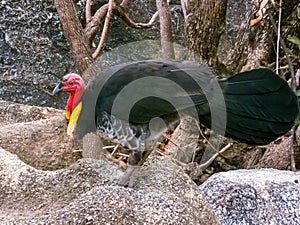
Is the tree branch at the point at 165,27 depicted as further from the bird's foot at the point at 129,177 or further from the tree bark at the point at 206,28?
the bird's foot at the point at 129,177

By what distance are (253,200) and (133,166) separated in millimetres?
480

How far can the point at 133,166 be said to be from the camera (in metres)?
2.33

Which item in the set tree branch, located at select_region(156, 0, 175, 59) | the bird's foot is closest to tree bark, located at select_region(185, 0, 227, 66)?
tree branch, located at select_region(156, 0, 175, 59)

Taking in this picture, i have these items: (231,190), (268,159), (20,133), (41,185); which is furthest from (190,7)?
(41,185)

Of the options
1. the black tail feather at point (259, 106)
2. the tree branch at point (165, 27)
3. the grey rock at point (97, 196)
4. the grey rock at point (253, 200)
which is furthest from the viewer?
the tree branch at point (165, 27)

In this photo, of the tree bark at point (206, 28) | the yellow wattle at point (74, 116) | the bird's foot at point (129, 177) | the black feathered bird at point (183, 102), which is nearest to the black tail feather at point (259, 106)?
the black feathered bird at point (183, 102)

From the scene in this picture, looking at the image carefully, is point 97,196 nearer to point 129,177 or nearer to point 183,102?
point 129,177

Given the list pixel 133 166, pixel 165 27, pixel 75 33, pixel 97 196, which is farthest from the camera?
pixel 165 27

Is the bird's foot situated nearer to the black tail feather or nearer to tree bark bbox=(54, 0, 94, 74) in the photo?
the black tail feather

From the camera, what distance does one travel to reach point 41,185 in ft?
7.39

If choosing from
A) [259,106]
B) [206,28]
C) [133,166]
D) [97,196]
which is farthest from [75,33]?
[97,196]

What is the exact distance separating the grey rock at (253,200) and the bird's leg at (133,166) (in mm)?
299

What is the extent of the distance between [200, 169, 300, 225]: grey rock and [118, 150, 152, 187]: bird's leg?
299 millimetres

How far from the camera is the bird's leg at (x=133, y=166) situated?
223 centimetres
